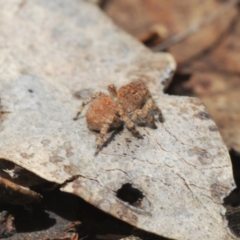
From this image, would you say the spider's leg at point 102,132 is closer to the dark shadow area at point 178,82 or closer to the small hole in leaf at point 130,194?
the small hole in leaf at point 130,194

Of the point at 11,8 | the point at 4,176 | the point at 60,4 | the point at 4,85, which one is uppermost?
the point at 60,4

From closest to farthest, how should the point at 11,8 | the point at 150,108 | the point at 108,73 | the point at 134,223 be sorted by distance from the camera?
the point at 134,223
the point at 150,108
the point at 108,73
the point at 11,8

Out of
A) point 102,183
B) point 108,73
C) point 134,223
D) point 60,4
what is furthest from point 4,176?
point 60,4

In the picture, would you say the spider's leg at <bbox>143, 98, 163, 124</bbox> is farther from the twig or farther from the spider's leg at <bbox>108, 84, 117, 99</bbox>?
the twig

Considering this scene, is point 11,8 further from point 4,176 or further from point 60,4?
point 4,176

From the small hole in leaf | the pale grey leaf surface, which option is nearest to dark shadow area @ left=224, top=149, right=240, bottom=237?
the pale grey leaf surface

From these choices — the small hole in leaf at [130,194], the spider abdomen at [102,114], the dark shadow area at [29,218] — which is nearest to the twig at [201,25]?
the spider abdomen at [102,114]
